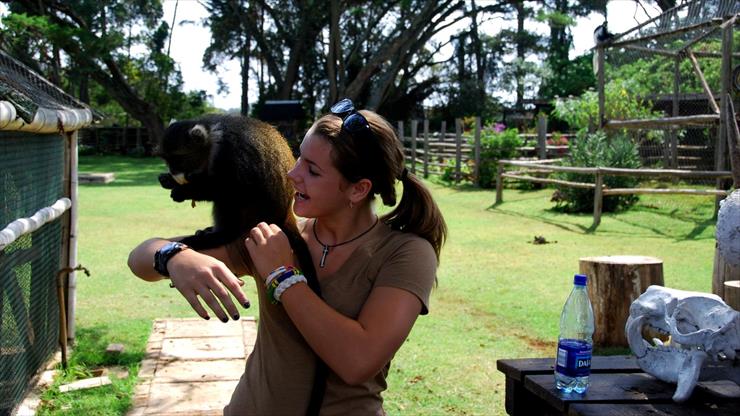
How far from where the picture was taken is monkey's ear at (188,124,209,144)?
9.89 ft

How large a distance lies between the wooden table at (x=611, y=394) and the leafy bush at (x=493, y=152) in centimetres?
1515

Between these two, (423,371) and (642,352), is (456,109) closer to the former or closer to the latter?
(423,371)

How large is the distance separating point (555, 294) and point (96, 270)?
4.39 meters

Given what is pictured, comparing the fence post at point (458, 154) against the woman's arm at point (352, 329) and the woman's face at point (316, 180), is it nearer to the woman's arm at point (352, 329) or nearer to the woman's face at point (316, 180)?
the woman's face at point (316, 180)

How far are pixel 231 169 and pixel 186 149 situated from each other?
275mm

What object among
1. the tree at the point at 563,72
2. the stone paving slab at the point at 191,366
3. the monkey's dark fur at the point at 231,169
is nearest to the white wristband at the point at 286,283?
the monkey's dark fur at the point at 231,169

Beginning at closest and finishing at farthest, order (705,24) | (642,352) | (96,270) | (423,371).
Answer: (642,352) < (423,371) < (96,270) < (705,24)

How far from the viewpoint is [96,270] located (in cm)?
787

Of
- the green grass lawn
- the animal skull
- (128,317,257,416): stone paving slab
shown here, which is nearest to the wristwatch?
the animal skull

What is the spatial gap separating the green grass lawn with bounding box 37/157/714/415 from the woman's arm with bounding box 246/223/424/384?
8.24 feet

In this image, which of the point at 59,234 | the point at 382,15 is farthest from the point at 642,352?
the point at 382,15

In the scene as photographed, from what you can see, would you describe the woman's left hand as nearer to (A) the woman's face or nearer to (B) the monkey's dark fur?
(A) the woman's face

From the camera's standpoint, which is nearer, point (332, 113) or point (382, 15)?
point (332, 113)

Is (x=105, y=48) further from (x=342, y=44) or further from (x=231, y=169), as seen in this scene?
(x=231, y=169)
